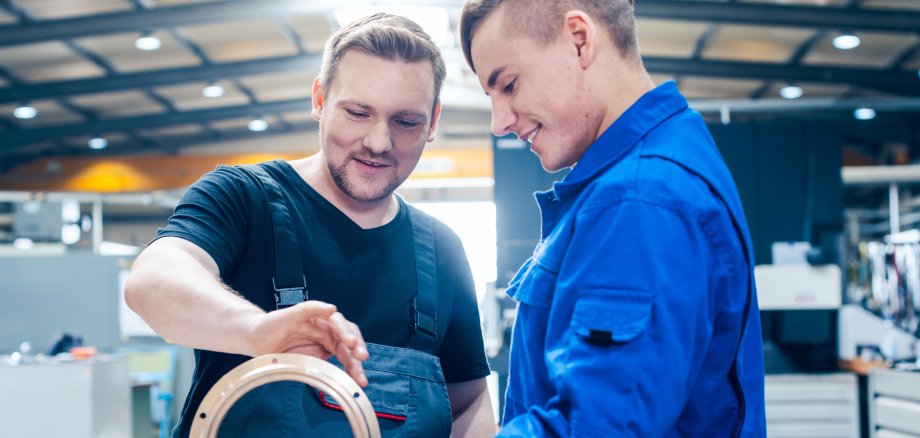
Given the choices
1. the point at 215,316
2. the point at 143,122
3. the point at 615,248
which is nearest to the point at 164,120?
the point at 143,122

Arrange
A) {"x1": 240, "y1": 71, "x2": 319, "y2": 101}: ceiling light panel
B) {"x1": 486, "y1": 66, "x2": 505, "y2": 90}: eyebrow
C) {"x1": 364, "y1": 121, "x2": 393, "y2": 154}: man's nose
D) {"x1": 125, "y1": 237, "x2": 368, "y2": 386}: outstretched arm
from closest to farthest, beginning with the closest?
{"x1": 125, "y1": 237, "x2": 368, "y2": 386}: outstretched arm → {"x1": 486, "y1": 66, "x2": 505, "y2": 90}: eyebrow → {"x1": 364, "y1": 121, "x2": 393, "y2": 154}: man's nose → {"x1": 240, "y1": 71, "x2": 319, "y2": 101}: ceiling light panel

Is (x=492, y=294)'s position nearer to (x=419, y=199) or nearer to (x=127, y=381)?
(x=127, y=381)

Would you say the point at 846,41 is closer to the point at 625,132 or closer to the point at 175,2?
the point at 175,2

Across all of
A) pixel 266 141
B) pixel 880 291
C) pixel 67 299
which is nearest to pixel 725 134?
pixel 880 291

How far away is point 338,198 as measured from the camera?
4.56ft

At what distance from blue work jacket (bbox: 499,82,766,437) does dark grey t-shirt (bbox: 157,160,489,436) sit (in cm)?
45

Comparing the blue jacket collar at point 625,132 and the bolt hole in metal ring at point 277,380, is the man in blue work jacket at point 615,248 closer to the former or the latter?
the blue jacket collar at point 625,132

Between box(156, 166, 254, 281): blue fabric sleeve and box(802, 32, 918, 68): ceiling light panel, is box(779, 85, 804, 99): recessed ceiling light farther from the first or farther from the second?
box(156, 166, 254, 281): blue fabric sleeve

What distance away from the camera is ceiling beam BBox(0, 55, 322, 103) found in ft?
33.4

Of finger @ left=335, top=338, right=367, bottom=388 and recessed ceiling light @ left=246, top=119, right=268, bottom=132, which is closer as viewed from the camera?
finger @ left=335, top=338, right=367, bottom=388

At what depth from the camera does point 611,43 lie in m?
0.94

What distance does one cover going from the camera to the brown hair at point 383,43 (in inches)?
52.2

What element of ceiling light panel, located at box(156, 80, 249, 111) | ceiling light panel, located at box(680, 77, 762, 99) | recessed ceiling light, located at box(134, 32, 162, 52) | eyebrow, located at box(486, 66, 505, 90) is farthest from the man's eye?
ceiling light panel, located at box(680, 77, 762, 99)

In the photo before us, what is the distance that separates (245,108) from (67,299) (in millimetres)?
7451
